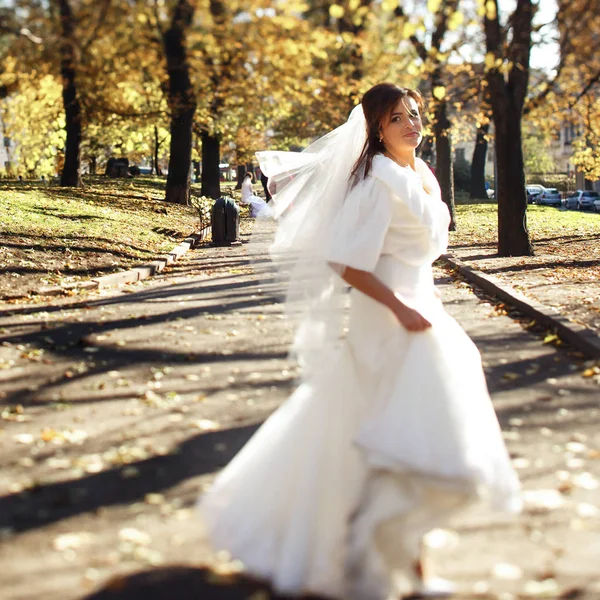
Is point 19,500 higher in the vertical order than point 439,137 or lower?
lower

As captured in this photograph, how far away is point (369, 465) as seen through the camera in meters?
3.49

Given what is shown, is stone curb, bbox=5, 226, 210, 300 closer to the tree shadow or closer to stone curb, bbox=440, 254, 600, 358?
stone curb, bbox=440, 254, 600, 358

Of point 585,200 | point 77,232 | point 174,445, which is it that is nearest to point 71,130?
point 77,232

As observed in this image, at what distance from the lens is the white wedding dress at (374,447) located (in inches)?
133

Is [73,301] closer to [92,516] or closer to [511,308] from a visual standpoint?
[511,308]

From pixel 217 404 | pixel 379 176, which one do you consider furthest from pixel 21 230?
pixel 379 176

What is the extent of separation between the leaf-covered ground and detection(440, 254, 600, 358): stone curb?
20cm

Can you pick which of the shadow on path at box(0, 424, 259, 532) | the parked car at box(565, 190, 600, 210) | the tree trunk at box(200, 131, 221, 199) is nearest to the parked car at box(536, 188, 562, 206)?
the parked car at box(565, 190, 600, 210)

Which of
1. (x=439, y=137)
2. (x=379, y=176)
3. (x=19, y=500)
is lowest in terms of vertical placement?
(x=19, y=500)

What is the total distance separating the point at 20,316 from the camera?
11109 mm

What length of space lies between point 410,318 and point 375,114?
905mm

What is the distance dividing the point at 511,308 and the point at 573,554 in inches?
328

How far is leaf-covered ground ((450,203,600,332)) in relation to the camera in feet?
38.8

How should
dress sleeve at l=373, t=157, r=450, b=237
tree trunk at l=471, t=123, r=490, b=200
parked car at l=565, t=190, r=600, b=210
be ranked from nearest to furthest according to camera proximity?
dress sleeve at l=373, t=157, r=450, b=237
tree trunk at l=471, t=123, r=490, b=200
parked car at l=565, t=190, r=600, b=210
